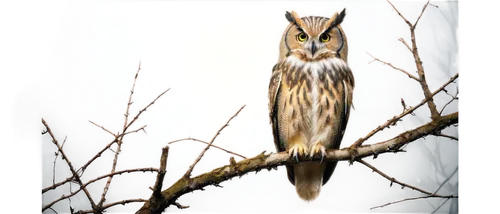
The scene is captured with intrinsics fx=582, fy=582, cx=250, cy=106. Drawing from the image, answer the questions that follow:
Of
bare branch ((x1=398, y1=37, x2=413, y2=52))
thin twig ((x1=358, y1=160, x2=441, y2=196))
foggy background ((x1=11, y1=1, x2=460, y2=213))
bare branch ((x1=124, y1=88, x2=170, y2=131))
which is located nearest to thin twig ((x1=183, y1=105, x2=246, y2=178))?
foggy background ((x1=11, y1=1, x2=460, y2=213))

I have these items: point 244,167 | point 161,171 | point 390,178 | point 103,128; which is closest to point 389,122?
point 390,178

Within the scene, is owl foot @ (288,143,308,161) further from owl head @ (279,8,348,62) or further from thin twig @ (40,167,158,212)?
thin twig @ (40,167,158,212)

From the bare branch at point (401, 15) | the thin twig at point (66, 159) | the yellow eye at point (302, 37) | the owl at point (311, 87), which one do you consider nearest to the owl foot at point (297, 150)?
the owl at point (311, 87)

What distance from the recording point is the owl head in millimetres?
2070

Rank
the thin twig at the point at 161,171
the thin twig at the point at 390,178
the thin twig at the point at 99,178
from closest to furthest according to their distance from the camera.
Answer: the thin twig at the point at 161,171 → the thin twig at the point at 99,178 → the thin twig at the point at 390,178

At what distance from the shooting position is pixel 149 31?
2166 millimetres

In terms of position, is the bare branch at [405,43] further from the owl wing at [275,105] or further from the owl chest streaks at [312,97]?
the owl wing at [275,105]

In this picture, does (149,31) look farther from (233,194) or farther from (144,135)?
(233,194)

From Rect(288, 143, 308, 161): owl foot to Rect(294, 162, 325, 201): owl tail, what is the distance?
3.0 inches

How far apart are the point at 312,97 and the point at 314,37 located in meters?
0.21

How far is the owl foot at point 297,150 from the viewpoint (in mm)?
2064

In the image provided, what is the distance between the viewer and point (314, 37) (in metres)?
2.07

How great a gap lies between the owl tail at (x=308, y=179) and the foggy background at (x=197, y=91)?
3 cm

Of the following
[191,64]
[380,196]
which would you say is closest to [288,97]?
[191,64]
